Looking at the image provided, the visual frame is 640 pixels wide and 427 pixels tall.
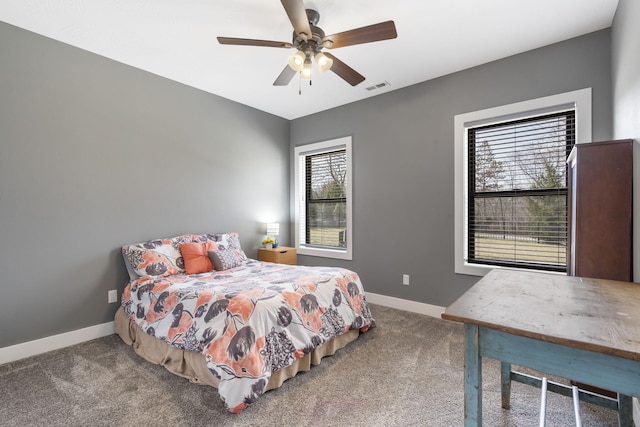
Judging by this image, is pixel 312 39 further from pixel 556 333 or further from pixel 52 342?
pixel 52 342

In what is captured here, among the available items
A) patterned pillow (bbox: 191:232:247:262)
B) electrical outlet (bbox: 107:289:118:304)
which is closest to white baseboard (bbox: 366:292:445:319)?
patterned pillow (bbox: 191:232:247:262)

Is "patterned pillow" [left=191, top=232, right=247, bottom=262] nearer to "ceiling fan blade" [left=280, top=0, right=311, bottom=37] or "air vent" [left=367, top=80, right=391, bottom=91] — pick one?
"ceiling fan blade" [left=280, top=0, right=311, bottom=37]

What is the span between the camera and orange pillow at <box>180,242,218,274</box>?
120 inches

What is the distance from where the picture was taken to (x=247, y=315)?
6.34 feet

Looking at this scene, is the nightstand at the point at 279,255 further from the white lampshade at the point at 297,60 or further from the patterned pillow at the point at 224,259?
the white lampshade at the point at 297,60

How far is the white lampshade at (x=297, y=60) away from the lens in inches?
88.1

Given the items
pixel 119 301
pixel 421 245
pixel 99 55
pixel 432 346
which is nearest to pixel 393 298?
pixel 421 245

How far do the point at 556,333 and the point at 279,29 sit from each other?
2706 mm

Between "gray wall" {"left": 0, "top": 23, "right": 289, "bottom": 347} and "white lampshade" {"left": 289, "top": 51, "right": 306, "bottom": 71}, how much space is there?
6.29 feet

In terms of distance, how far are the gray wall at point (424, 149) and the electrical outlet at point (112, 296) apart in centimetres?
258

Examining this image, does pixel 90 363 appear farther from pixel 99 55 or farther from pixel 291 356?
pixel 99 55

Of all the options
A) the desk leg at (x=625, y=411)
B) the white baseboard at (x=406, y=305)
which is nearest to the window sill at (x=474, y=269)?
the white baseboard at (x=406, y=305)

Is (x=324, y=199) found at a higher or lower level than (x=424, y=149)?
lower

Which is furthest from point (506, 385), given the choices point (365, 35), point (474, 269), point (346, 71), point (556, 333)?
point (346, 71)
